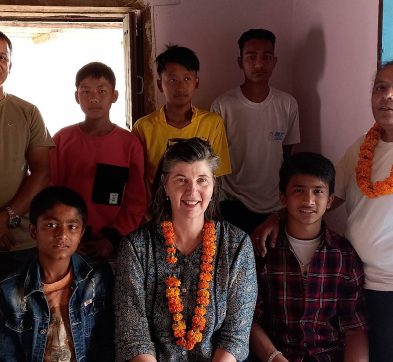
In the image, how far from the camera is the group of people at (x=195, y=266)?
6.09 feet

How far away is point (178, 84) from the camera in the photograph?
249cm

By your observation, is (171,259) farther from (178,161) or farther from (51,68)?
(51,68)

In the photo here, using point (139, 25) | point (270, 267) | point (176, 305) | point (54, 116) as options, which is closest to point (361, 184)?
point (270, 267)

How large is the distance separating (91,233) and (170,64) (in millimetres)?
899

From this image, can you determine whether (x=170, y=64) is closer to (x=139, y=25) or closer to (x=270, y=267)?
(x=139, y=25)

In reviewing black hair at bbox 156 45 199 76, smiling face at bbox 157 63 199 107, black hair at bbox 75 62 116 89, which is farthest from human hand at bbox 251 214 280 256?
black hair at bbox 75 62 116 89

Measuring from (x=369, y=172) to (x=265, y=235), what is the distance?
479 mm

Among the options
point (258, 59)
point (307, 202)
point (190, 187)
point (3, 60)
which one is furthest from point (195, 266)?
point (258, 59)

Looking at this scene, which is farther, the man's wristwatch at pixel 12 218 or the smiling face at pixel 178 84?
the smiling face at pixel 178 84

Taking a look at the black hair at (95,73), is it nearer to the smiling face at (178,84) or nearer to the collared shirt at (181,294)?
the smiling face at (178,84)

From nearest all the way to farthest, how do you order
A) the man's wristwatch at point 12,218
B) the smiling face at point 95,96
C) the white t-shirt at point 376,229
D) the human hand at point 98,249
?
the white t-shirt at point 376,229, the man's wristwatch at point 12,218, the human hand at point 98,249, the smiling face at point 95,96

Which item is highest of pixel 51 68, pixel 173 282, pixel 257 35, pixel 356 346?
pixel 51 68

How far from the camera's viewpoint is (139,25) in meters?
2.92

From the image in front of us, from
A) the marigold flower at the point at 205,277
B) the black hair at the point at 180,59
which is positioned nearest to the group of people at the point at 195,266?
the marigold flower at the point at 205,277
